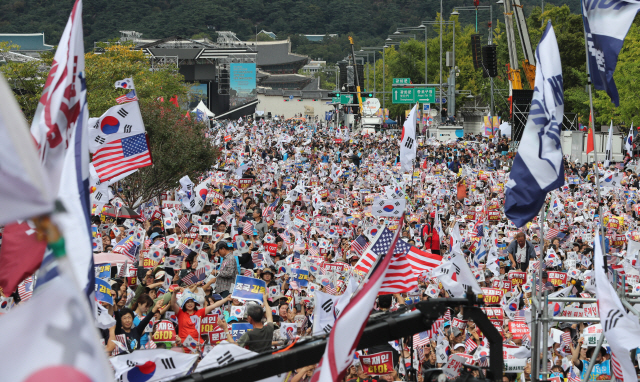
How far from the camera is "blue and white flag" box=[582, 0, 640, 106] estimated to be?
7578mm

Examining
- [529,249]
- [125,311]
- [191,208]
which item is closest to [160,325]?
[125,311]

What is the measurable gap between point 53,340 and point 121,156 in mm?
8804

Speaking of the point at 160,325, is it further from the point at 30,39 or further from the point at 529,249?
the point at 30,39

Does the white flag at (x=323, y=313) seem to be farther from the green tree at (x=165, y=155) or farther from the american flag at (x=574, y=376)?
the green tree at (x=165, y=155)

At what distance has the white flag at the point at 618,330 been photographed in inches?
219

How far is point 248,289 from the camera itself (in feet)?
29.3

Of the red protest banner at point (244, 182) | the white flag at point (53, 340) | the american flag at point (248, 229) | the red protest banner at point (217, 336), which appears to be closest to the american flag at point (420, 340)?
the red protest banner at point (217, 336)

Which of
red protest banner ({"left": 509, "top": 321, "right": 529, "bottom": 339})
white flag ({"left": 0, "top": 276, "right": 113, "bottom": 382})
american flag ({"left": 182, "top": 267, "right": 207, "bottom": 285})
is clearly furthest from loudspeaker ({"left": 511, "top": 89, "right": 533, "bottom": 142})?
white flag ({"left": 0, "top": 276, "right": 113, "bottom": 382})

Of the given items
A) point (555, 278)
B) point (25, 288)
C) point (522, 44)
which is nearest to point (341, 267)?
point (555, 278)

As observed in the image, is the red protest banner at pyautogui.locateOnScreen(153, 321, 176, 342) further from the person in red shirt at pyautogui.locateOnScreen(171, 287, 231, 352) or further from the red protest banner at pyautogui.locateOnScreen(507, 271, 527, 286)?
the red protest banner at pyautogui.locateOnScreen(507, 271, 527, 286)

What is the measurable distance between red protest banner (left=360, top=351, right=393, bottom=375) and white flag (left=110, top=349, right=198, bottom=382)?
1.77 metres

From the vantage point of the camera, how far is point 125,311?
8.55m

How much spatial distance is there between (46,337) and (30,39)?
134 m

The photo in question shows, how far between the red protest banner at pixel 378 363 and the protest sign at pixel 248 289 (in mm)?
2178
